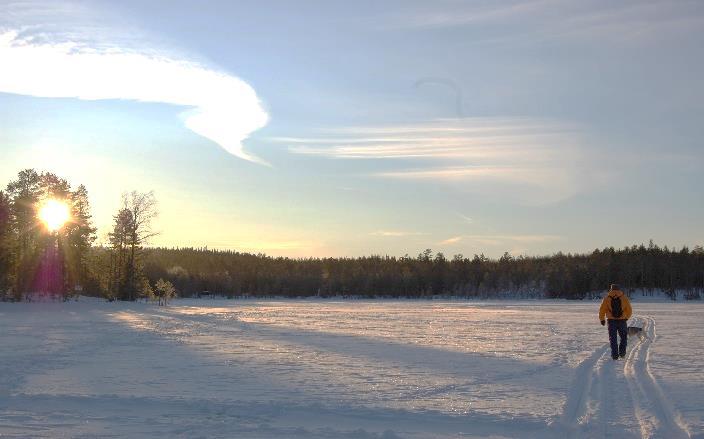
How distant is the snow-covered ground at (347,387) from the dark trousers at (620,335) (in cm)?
42

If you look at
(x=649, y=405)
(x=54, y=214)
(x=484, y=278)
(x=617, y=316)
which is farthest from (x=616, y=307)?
(x=484, y=278)

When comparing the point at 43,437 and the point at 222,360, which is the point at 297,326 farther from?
the point at 43,437

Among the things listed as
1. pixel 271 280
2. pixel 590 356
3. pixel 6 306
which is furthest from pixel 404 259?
pixel 590 356

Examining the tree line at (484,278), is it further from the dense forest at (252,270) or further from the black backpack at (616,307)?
the black backpack at (616,307)

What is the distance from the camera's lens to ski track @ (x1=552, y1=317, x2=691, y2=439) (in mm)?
9172

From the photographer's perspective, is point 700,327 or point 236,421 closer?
point 236,421

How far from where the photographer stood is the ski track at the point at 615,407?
9172 millimetres

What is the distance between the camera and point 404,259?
156m

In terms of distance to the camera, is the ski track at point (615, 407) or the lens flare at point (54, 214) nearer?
the ski track at point (615, 407)

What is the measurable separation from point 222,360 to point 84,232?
50.9m

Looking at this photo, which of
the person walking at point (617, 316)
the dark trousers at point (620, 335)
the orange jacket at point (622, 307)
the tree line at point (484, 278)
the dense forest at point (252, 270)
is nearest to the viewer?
the dark trousers at point (620, 335)

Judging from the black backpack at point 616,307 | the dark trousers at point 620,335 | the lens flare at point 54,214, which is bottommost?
the dark trousers at point 620,335

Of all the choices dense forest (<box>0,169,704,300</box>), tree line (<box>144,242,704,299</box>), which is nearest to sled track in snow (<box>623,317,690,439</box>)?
dense forest (<box>0,169,704,300</box>)

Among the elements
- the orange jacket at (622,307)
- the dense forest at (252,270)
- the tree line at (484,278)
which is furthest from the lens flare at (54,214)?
the orange jacket at (622,307)
